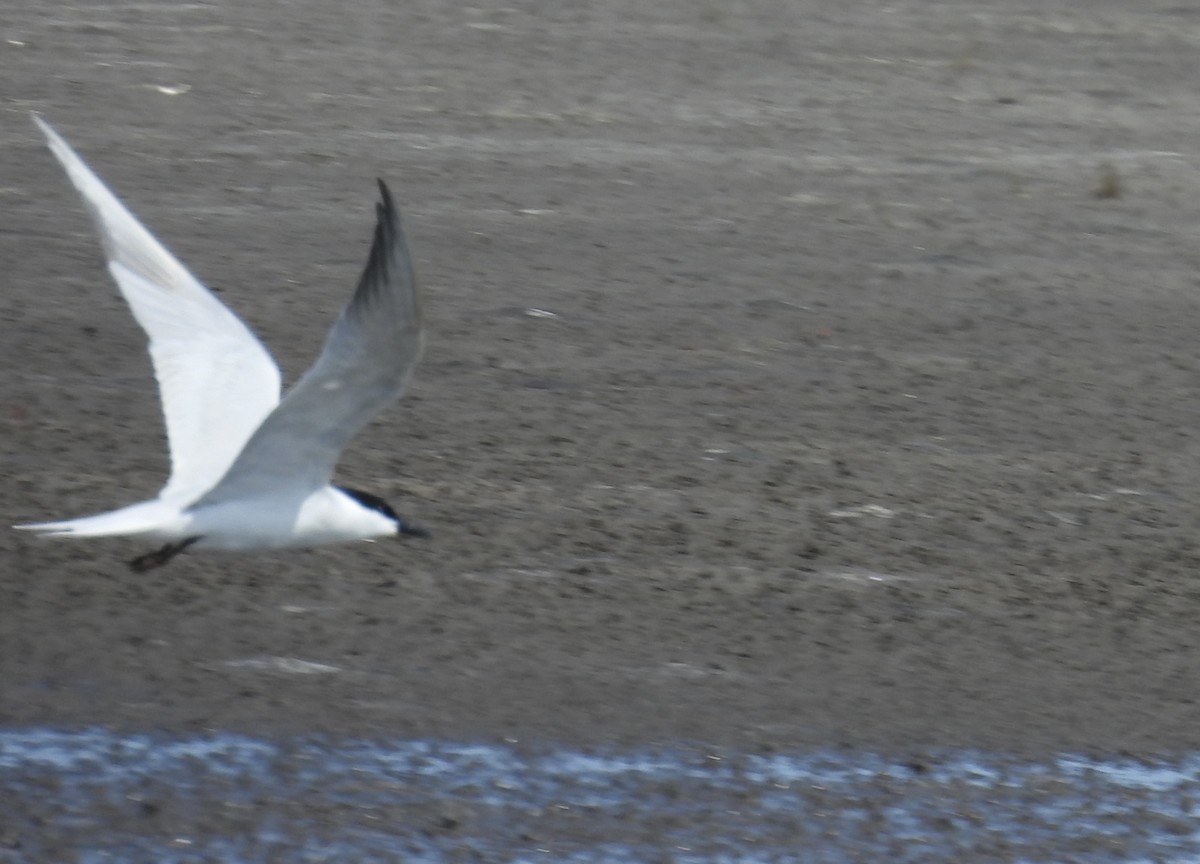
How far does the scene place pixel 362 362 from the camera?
4.93 meters

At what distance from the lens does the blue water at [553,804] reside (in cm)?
522

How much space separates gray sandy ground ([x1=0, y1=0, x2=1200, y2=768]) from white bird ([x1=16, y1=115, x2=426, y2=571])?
1.70ft

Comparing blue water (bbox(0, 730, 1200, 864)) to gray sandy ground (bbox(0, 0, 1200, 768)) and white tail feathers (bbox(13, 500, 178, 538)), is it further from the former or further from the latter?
white tail feathers (bbox(13, 500, 178, 538))

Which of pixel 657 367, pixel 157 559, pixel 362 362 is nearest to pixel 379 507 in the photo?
pixel 157 559

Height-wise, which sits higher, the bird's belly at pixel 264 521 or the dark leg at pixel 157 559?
the bird's belly at pixel 264 521

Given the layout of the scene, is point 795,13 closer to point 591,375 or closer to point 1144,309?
point 1144,309

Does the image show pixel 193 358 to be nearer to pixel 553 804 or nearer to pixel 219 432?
pixel 219 432

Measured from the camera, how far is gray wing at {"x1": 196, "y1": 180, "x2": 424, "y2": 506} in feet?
15.8

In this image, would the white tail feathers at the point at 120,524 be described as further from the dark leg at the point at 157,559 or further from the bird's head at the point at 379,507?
the bird's head at the point at 379,507

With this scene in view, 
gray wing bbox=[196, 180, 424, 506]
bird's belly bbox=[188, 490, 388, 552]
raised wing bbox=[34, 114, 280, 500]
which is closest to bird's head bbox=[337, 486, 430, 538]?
bird's belly bbox=[188, 490, 388, 552]

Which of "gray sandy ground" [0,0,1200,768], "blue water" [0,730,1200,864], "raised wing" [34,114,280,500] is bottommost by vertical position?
"blue water" [0,730,1200,864]

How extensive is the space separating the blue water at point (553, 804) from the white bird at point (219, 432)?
548 mm

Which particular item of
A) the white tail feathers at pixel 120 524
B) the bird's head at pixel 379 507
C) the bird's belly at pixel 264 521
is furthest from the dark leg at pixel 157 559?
the bird's head at pixel 379 507

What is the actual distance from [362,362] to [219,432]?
37.5 inches
